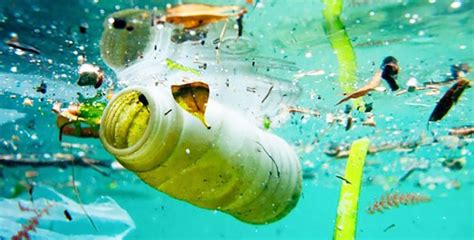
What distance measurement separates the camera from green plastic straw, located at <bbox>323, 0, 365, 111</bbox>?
7287 millimetres

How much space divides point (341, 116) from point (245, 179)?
8498 mm

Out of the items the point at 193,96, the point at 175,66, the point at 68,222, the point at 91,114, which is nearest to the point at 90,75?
the point at 175,66

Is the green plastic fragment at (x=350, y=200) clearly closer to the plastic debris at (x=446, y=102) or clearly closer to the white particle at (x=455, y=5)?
the plastic debris at (x=446, y=102)

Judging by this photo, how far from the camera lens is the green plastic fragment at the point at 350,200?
18.8ft

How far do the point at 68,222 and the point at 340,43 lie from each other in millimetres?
7152

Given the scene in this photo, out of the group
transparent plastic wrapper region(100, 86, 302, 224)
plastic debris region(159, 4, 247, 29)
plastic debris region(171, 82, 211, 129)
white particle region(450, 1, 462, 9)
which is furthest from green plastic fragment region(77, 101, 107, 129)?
white particle region(450, 1, 462, 9)

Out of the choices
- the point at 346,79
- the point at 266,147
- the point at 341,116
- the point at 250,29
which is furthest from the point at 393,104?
the point at 266,147

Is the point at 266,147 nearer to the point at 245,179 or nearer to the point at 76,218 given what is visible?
the point at 245,179

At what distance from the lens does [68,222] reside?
10297 mm

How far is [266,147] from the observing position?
5.76m

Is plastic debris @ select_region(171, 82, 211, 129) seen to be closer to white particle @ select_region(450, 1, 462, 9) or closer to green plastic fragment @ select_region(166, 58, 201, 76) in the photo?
green plastic fragment @ select_region(166, 58, 201, 76)

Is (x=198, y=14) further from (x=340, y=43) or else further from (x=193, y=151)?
(x=340, y=43)

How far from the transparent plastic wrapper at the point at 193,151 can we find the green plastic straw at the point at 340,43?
2679mm

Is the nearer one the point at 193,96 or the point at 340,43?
the point at 193,96
